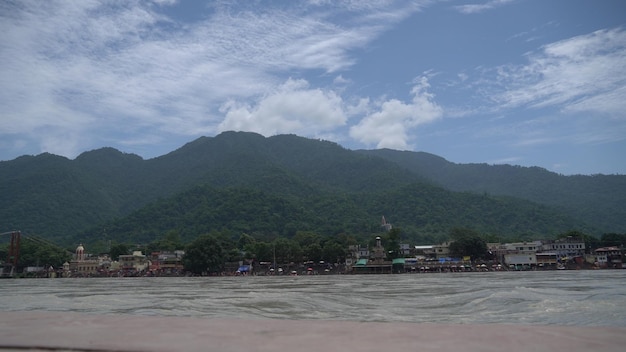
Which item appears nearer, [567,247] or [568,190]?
[567,247]

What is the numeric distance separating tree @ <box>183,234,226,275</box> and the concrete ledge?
6061cm

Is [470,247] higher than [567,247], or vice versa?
[470,247]

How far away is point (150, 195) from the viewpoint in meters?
159

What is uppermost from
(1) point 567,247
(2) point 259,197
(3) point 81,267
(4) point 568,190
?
(4) point 568,190

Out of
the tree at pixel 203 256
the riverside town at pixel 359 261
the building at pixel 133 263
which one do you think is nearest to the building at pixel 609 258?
the riverside town at pixel 359 261

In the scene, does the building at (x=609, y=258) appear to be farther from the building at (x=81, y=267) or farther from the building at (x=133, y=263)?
the building at (x=81, y=267)

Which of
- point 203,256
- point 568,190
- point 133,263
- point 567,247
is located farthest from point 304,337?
point 568,190

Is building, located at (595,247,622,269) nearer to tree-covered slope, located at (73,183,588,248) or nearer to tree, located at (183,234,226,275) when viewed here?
tree-covered slope, located at (73,183,588,248)

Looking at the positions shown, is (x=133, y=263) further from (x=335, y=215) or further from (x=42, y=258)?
(x=335, y=215)

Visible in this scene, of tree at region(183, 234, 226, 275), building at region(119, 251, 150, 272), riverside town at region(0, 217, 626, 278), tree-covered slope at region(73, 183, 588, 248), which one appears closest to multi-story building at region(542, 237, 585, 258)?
riverside town at region(0, 217, 626, 278)

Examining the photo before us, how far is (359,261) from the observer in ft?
217

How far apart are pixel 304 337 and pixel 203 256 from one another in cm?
6195

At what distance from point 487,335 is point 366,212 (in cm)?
12252

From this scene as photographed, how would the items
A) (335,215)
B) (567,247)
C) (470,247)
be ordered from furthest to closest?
(335,215)
(470,247)
(567,247)
